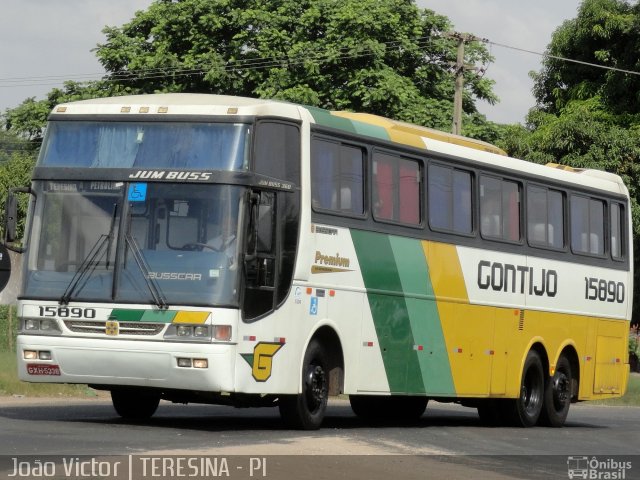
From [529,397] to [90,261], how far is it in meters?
8.76

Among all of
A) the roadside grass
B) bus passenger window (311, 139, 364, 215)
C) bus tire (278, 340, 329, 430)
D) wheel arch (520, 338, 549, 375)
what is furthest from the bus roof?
the roadside grass

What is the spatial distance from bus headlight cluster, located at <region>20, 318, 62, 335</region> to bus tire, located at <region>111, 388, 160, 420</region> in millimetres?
1858

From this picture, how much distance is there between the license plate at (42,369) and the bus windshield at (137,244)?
0.70 m

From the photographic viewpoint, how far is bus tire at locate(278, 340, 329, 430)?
1736 cm

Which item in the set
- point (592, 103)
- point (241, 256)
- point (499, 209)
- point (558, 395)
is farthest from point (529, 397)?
point (592, 103)

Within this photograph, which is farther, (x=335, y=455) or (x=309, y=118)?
(x=309, y=118)

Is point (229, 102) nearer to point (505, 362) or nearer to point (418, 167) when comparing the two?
point (418, 167)

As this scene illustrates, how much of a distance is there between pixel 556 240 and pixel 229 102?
8047 mm

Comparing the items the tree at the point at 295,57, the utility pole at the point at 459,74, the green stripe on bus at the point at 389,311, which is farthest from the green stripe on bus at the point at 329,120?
the tree at the point at 295,57

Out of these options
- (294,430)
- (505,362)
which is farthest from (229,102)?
(505,362)

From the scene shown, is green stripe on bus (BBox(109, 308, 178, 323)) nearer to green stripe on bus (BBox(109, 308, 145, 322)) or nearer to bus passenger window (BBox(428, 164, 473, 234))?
green stripe on bus (BBox(109, 308, 145, 322))

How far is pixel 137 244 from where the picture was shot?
16578mm

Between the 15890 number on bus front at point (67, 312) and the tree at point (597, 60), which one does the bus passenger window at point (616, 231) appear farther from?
the tree at point (597, 60)

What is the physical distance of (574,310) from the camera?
2419 cm
